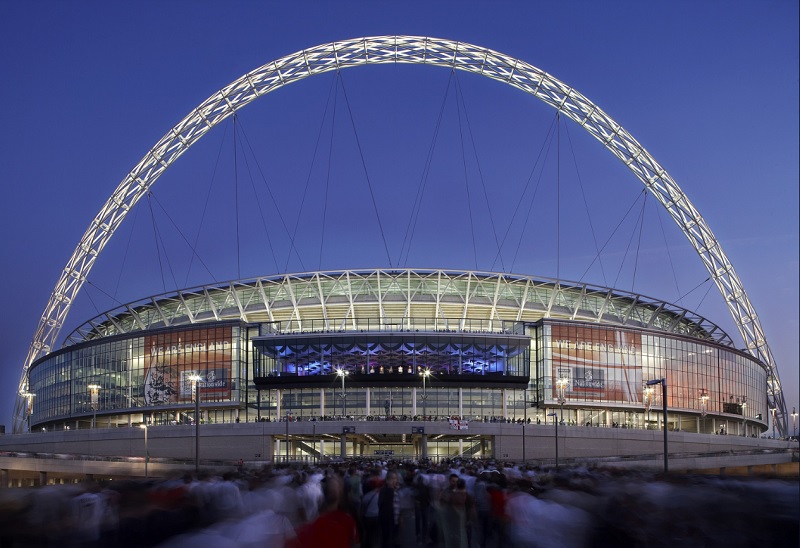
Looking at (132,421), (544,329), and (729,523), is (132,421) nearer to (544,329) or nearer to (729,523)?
(544,329)

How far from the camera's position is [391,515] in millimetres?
18922

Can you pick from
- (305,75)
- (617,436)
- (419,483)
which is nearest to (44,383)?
(305,75)

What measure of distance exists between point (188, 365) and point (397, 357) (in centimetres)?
2587

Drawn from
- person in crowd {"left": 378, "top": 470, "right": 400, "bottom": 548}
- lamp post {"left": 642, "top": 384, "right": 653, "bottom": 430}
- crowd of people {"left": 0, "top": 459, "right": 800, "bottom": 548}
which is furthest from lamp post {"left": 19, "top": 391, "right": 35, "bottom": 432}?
person in crowd {"left": 378, "top": 470, "right": 400, "bottom": 548}

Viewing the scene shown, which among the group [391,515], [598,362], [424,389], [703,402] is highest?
[598,362]

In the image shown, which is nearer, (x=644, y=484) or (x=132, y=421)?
(x=644, y=484)

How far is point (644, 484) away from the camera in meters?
19.9

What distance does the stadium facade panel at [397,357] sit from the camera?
10550 cm

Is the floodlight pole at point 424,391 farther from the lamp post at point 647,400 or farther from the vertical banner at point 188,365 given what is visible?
the lamp post at point 647,400

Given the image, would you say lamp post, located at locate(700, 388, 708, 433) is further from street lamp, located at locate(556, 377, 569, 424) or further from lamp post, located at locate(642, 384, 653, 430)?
street lamp, located at locate(556, 377, 569, 424)

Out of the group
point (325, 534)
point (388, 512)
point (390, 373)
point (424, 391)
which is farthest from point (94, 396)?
point (325, 534)

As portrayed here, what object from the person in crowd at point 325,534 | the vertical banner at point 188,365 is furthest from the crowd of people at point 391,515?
the vertical banner at point 188,365

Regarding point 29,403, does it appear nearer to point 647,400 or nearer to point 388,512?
point 647,400

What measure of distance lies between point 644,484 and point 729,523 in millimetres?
3356
